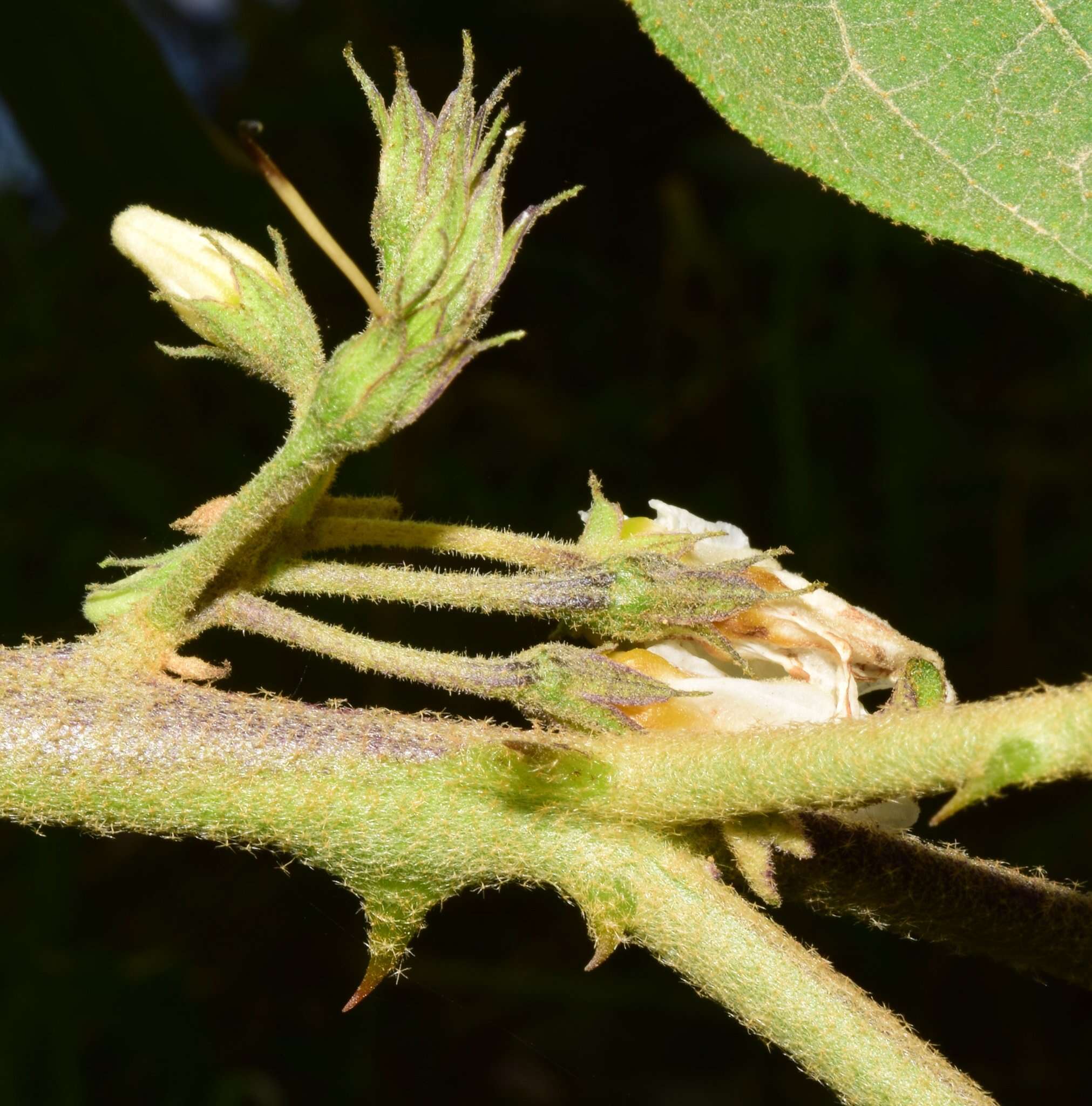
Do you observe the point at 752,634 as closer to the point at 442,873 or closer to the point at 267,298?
the point at 442,873

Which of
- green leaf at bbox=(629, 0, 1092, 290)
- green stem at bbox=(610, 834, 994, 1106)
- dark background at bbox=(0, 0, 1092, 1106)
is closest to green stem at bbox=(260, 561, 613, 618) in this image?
green stem at bbox=(610, 834, 994, 1106)

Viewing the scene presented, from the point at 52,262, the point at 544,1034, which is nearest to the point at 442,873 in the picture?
the point at 544,1034

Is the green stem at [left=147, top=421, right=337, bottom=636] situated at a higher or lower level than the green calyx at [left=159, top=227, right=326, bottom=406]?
lower

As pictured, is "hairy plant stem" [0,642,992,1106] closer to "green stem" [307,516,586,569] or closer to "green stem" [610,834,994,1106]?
"green stem" [610,834,994,1106]

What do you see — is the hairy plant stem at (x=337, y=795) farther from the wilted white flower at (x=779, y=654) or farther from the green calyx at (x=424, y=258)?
the green calyx at (x=424, y=258)

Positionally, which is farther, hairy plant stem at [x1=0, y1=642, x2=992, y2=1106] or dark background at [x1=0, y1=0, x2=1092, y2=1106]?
dark background at [x1=0, y1=0, x2=1092, y2=1106]

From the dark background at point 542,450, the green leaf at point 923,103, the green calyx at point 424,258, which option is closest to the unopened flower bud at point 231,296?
the green calyx at point 424,258
